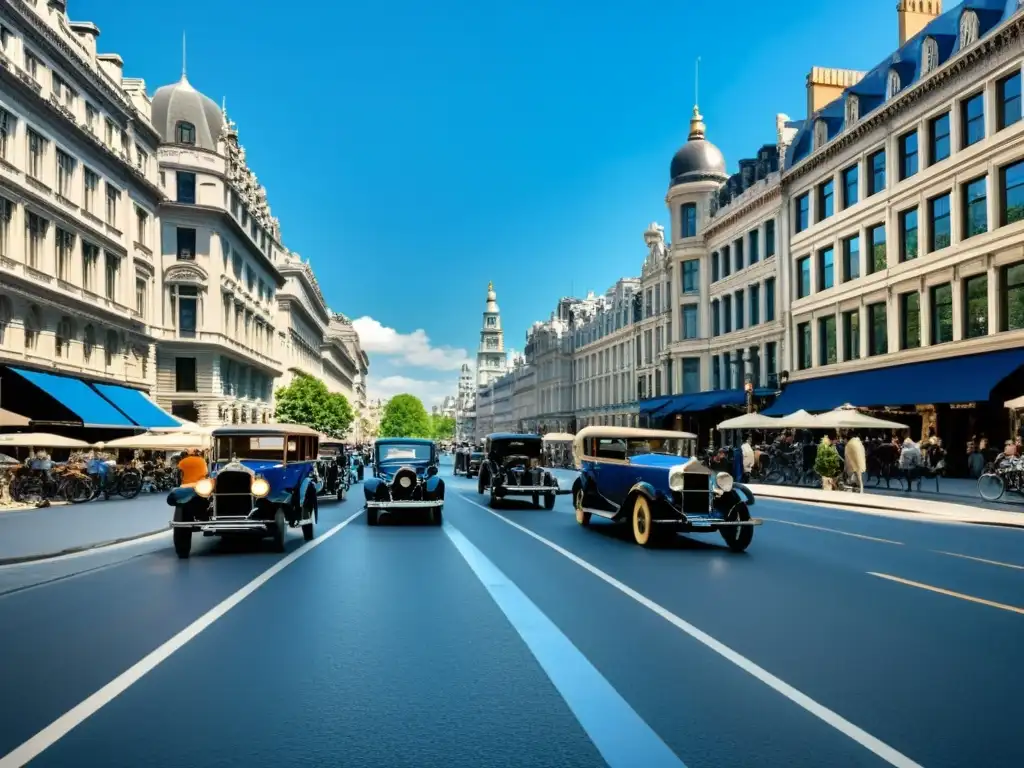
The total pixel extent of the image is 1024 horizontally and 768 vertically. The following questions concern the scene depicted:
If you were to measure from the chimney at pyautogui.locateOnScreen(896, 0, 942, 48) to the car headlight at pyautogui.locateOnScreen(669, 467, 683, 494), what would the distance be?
32903mm

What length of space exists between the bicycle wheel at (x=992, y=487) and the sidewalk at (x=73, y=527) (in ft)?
66.3

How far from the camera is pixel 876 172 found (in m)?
37.3

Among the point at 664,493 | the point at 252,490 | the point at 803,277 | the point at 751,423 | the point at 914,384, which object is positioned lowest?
the point at 664,493

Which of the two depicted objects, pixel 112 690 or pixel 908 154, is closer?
pixel 112 690

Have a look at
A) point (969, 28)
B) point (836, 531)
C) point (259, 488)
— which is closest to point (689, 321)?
point (969, 28)

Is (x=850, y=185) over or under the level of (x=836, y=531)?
over

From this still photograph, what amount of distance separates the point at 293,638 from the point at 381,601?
6.35ft

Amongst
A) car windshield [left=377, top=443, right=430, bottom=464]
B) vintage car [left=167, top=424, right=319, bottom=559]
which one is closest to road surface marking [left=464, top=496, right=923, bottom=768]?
vintage car [left=167, top=424, right=319, bottom=559]

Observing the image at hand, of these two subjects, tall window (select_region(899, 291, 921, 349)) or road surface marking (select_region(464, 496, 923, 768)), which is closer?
road surface marking (select_region(464, 496, 923, 768))

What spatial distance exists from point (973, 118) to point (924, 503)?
15274 mm

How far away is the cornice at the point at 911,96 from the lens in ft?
94.4

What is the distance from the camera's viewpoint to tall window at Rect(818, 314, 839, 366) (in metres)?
40.6

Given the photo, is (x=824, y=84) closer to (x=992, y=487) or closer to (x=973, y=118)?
(x=973, y=118)

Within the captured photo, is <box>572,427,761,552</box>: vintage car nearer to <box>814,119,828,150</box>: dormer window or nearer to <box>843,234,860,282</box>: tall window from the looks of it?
<box>843,234,860,282</box>: tall window
